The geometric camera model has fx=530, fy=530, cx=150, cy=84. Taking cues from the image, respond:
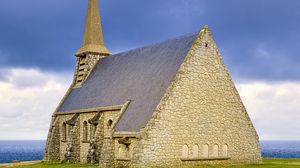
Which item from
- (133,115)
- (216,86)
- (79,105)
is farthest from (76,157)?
(216,86)

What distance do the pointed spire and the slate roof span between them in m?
2.17

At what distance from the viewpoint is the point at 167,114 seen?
36.0m

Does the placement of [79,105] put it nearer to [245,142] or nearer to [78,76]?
[78,76]

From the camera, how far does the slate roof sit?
37.6m

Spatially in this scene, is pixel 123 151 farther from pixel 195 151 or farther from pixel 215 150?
pixel 215 150

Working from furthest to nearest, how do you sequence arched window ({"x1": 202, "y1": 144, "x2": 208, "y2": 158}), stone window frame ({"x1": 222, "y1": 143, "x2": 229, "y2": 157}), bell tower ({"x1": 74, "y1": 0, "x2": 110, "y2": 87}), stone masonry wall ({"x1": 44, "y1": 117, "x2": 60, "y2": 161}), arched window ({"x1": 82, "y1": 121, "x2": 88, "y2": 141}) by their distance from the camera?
bell tower ({"x1": 74, "y1": 0, "x2": 110, "y2": 87}) → stone masonry wall ({"x1": 44, "y1": 117, "x2": 60, "y2": 161}) → arched window ({"x1": 82, "y1": 121, "x2": 88, "y2": 141}) → stone window frame ({"x1": 222, "y1": 143, "x2": 229, "y2": 157}) → arched window ({"x1": 202, "y1": 144, "x2": 208, "y2": 158})

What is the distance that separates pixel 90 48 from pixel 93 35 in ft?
6.01

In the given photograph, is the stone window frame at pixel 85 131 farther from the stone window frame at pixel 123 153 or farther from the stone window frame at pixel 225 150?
the stone window frame at pixel 225 150

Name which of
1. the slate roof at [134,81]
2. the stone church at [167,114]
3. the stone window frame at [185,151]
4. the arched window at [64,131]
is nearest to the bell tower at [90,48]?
the slate roof at [134,81]

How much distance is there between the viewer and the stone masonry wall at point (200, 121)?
35406mm

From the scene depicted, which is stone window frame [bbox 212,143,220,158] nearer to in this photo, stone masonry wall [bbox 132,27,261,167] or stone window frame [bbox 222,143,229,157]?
stone masonry wall [bbox 132,27,261,167]

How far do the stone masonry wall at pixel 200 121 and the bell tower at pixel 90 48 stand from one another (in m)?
18.4

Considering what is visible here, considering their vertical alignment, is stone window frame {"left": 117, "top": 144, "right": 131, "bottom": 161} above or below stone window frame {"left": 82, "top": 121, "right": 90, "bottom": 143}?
below

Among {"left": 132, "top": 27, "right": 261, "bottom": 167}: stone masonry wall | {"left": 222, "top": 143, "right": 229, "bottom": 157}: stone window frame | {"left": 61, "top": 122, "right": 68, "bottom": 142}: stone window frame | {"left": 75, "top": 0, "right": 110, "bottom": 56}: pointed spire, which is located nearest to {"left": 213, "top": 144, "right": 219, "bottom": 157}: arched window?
{"left": 132, "top": 27, "right": 261, "bottom": 167}: stone masonry wall
